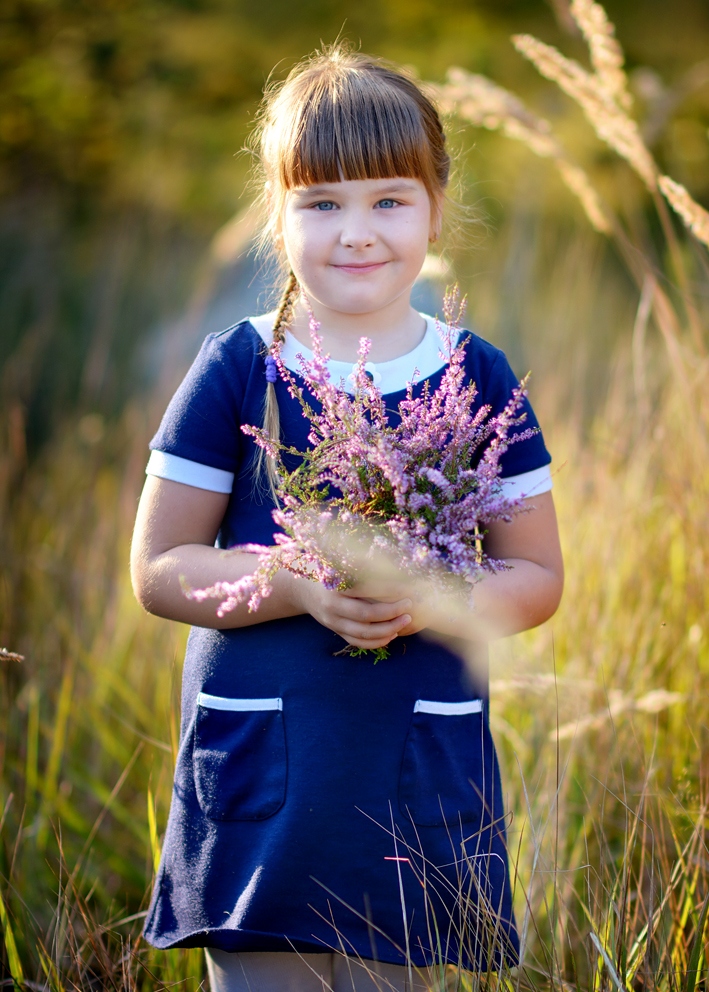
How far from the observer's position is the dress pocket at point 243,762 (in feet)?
4.08

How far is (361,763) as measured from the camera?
4.08ft

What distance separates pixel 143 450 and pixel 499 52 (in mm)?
5536

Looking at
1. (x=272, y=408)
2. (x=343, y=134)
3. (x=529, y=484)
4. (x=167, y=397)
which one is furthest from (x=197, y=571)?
(x=167, y=397)

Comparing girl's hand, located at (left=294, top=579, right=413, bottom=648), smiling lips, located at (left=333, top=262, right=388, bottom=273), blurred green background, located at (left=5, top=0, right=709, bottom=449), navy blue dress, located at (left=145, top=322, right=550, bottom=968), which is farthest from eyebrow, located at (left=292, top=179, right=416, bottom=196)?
blurred green background, located at (left=5, top=0, right=709, bottom=449)

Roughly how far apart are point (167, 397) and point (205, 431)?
7.08ft

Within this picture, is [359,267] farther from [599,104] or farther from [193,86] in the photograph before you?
[193,86]

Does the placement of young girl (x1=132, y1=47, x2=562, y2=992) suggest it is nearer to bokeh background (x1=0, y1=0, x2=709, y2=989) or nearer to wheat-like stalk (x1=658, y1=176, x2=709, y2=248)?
bokeh background (x1=0, y1=0, x2=709, y2=989)

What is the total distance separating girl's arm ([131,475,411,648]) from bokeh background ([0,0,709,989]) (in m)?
0.27

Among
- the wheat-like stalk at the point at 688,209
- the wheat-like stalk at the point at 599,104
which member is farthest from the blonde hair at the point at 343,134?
the wheat-like stalk at the point at 599,104

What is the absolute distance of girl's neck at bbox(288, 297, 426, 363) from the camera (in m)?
1.33

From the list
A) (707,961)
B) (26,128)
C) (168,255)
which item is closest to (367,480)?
(707,961)

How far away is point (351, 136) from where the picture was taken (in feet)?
4.04

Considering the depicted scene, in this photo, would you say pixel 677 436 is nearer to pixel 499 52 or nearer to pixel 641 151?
pixel 641 151

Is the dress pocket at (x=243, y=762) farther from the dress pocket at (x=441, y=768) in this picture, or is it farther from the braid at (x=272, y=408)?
the braid at (x=272, y=408)
